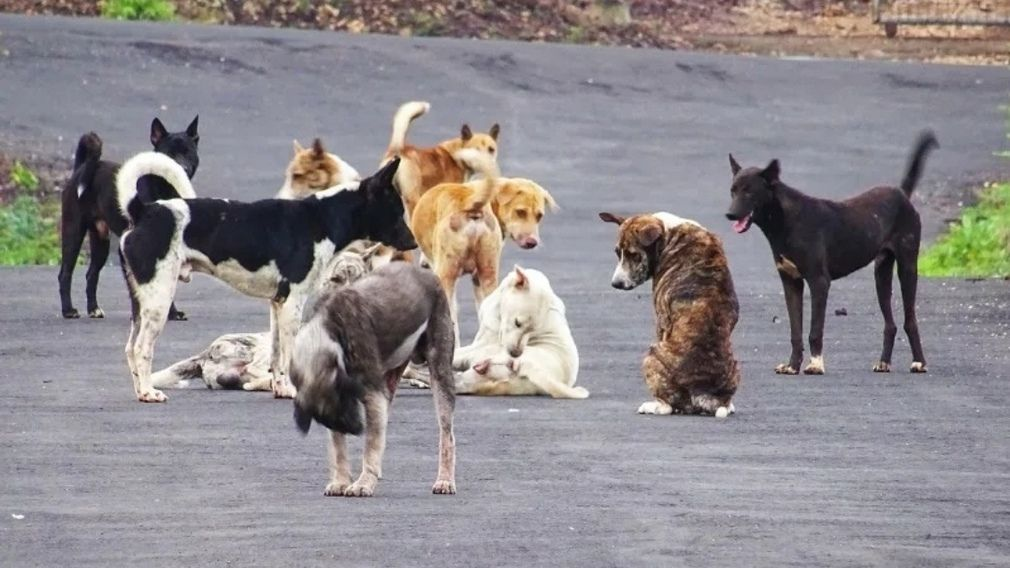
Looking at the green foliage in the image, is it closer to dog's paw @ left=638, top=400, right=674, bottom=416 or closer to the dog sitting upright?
the dog sitting upright

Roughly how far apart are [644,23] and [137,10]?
808 centimetres

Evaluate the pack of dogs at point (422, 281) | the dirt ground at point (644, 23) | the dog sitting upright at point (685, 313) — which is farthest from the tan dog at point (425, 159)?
the dirt ground at point (644, 23)

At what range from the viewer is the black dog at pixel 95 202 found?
18016 mm

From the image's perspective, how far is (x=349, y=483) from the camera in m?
10.7

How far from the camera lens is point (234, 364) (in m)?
14.8

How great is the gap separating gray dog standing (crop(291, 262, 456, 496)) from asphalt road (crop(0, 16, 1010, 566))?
20 cm

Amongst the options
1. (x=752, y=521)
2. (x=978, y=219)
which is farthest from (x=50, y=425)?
(x=978, y=219)

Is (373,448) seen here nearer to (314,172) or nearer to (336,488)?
(336,488)

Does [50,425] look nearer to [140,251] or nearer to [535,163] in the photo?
[140,251]

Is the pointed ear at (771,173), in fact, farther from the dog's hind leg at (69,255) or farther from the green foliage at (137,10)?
the green foliage at (137,10)

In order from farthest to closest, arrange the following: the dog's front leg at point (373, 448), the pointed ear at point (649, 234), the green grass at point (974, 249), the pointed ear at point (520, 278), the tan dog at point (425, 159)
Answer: the green grass at point (974, 249) < the tan dog at point (425, 159) < the pointed ear at point (520, 278) < the pointed ear at point (649, 234) < the dog's front leg at point (373, 448)

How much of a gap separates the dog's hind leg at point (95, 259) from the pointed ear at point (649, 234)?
19.1ft

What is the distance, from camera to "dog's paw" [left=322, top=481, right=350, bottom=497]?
34.9ft

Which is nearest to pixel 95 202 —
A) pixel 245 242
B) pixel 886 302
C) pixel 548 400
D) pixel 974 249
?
pixel 245 242
